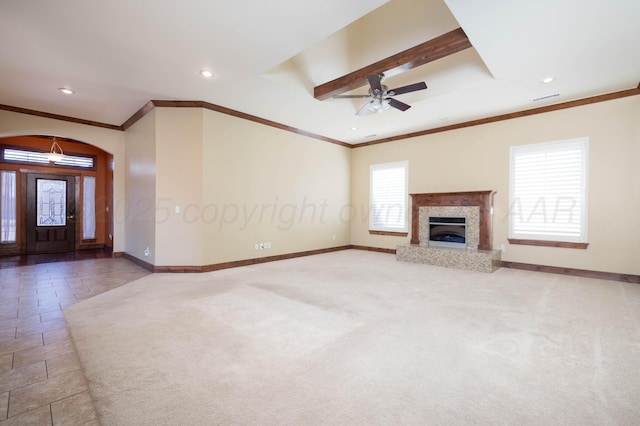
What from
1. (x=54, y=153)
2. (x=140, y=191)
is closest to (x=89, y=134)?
(x=54, y=153)

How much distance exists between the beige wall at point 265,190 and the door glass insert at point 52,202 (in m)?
5.41

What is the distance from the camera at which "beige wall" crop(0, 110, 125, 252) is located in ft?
17.8

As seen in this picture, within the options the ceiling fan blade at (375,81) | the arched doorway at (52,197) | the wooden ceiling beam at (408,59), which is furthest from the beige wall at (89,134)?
the ceiling fan blade at (375,81)

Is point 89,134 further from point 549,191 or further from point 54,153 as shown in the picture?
point 549,191

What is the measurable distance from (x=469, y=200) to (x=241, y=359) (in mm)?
5618

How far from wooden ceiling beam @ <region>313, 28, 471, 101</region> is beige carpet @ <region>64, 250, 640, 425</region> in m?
3.10

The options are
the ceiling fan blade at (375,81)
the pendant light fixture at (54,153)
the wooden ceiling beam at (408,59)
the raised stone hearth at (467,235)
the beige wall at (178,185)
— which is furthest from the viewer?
the pendant light fixture at (54,153)

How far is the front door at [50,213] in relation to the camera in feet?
23.7

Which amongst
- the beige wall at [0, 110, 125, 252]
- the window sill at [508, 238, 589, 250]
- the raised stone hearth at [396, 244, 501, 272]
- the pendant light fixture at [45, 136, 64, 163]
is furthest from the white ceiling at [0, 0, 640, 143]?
the raised stone hearth at [396, 244, 501, 272]

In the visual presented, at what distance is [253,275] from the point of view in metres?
5.05

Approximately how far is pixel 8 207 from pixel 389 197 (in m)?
9.54

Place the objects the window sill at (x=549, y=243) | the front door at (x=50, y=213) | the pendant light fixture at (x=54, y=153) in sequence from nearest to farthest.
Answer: the window sill at (x=549, y=243), the pendant light fixture at (x=54, y=153), the front door at (x=50, y=213)

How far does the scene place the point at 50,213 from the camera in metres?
7.52

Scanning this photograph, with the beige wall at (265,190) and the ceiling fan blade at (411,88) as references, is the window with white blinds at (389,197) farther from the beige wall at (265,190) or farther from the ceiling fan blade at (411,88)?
the ceiling fan blade at (411,88)
